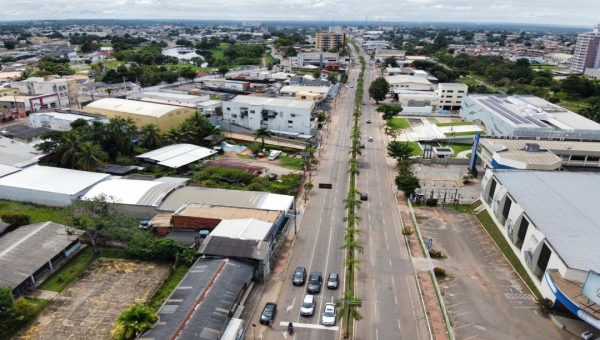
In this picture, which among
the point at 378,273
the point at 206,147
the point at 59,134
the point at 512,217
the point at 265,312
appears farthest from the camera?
the point at 206,147

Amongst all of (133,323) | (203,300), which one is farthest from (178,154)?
(133,323)

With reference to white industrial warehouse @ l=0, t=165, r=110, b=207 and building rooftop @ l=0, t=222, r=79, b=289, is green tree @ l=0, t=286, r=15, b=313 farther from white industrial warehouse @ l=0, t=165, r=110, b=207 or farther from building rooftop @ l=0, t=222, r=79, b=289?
white industrial warehouse @ l=0, t=165, r=110, b=207

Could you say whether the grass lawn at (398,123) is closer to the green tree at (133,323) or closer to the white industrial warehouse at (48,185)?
the white industrial warehouse at (48,185)

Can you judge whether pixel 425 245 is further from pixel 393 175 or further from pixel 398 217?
pixel 393 175

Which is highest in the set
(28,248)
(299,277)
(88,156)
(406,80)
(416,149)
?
(406,80)

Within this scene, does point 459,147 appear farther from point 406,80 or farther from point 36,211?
point 36,211

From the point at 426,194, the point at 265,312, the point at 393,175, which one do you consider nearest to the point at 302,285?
the point at 265,312

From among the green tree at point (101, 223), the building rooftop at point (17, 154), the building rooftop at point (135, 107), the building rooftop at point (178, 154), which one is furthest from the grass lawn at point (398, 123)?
the building rooftop at point (17, 154)

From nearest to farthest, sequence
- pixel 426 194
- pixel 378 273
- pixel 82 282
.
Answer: pixel 82 282
pixel 378 273
pixel 426 194
